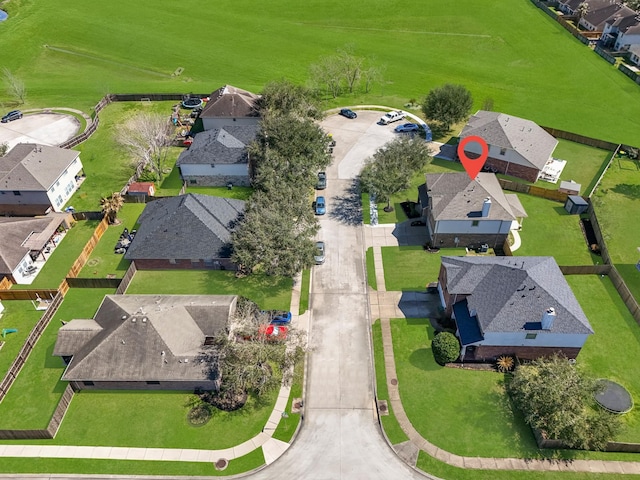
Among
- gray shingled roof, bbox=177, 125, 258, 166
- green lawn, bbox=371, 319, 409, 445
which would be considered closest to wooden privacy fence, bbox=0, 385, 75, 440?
green lawn, bbox=371, 319, 409, 445

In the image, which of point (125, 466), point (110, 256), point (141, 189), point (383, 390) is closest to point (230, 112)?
point (141, 189)

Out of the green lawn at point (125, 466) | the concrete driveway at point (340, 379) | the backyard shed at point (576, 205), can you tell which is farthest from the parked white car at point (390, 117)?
the green lawn at point (125, 466)

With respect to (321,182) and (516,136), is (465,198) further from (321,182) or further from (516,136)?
(321,182)

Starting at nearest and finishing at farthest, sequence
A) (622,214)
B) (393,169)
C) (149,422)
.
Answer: (149,422)
(393,169)
(622,214)

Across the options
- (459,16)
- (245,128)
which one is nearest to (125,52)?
(245,128)

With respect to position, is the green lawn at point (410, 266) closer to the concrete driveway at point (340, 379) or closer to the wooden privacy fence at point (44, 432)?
the concrete driveway at point (340, 379)

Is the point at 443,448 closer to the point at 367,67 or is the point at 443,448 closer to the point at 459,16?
the point at 367,67

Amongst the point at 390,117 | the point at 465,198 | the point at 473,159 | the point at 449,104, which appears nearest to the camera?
the point at 465,198
